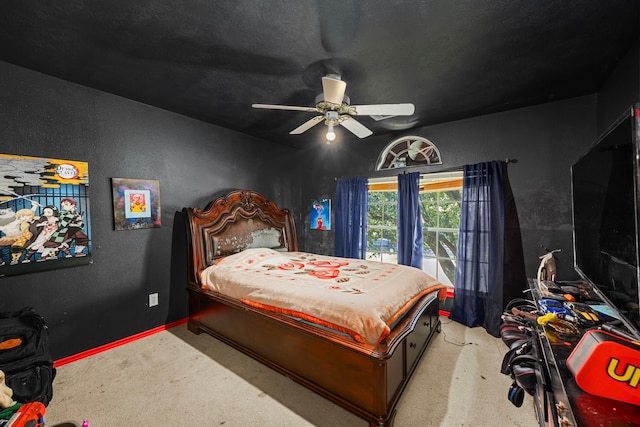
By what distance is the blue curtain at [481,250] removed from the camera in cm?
305

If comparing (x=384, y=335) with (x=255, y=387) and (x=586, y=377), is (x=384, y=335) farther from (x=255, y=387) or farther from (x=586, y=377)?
(x=255, y=387)

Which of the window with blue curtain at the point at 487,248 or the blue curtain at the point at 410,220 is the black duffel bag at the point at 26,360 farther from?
the window with blue curtain at the point at 487,248

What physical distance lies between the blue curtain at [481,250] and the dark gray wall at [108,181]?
11.7ft

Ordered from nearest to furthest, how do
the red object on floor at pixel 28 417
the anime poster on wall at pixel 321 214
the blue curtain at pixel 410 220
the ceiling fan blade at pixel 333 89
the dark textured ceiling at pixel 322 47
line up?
the red object on floor at pixel 28 417 < the dark textured ceiling at pixel 322 47 < the ceiling fan blade at pixel 333 89 < the blue curtain at pixel 410 220 < the anime poster on wall at pixel 321 214

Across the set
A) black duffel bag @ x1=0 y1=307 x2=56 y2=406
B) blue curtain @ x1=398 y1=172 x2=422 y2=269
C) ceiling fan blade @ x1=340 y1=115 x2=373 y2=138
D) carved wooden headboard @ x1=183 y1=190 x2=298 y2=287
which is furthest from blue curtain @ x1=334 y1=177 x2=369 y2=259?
black duffel bag @ x1=0 y1=307 x2=56 y2=406

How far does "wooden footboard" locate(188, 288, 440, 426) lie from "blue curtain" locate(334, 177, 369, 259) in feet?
5.36

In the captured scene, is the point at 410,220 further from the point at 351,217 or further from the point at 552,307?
the point at 552,307

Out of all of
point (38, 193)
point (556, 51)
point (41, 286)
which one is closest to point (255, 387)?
point (41, 286)

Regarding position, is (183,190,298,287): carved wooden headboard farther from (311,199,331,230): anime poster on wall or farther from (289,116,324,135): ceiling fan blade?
(289,116,324,135): ceiling fan blade

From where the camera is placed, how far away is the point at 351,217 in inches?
169

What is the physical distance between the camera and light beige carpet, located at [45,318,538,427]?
1.80m

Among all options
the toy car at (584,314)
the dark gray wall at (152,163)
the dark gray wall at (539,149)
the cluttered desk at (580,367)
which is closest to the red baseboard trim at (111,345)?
the dark gray wall at (152,163)

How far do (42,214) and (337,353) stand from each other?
9.53 feet

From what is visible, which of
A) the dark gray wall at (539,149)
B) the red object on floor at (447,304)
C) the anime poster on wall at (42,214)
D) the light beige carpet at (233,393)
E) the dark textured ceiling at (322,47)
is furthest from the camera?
the red object on floor at (447,304)
